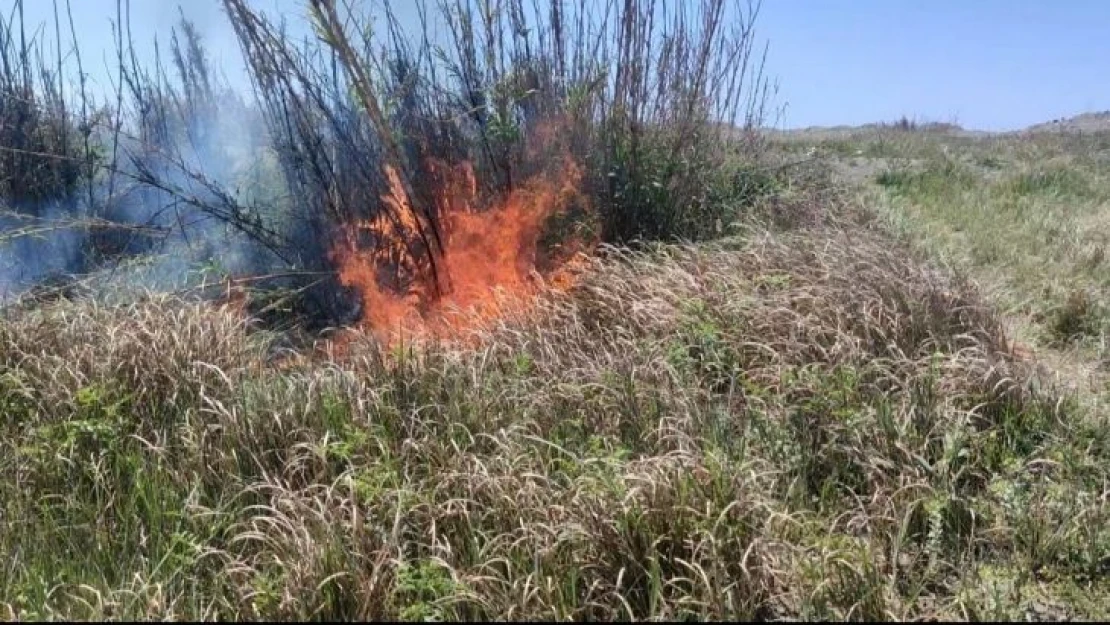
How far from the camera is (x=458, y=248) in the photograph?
583 cm

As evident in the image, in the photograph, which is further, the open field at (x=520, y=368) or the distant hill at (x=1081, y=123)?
the distant hill at (x=1081, y=123)

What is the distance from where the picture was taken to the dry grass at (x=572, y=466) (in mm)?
2613

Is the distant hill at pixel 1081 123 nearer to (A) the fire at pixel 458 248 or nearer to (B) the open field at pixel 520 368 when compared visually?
(B) the open field at pixel 520 368

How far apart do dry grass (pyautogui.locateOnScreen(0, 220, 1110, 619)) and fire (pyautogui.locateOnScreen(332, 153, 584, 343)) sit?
31.2 inches

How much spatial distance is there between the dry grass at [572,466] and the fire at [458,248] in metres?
0.79

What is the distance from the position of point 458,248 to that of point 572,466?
9.57 ft

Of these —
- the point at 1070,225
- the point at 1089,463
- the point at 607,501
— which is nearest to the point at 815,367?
the point at 1089,463

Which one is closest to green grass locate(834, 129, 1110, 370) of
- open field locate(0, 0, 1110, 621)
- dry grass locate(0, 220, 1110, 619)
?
open field locate(0, 0, 1110, 621)

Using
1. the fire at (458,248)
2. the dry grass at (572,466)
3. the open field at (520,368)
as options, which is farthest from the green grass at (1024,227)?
the fire at (458,248)

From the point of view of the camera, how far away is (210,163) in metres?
6.88

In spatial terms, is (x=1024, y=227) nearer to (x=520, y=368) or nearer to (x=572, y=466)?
(x=520, y=368)

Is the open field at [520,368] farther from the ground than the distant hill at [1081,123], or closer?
closer

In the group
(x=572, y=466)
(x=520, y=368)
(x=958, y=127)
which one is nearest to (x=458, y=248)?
(x=520, y=368)

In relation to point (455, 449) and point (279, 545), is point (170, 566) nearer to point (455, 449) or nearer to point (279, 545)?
point (279, 545)
